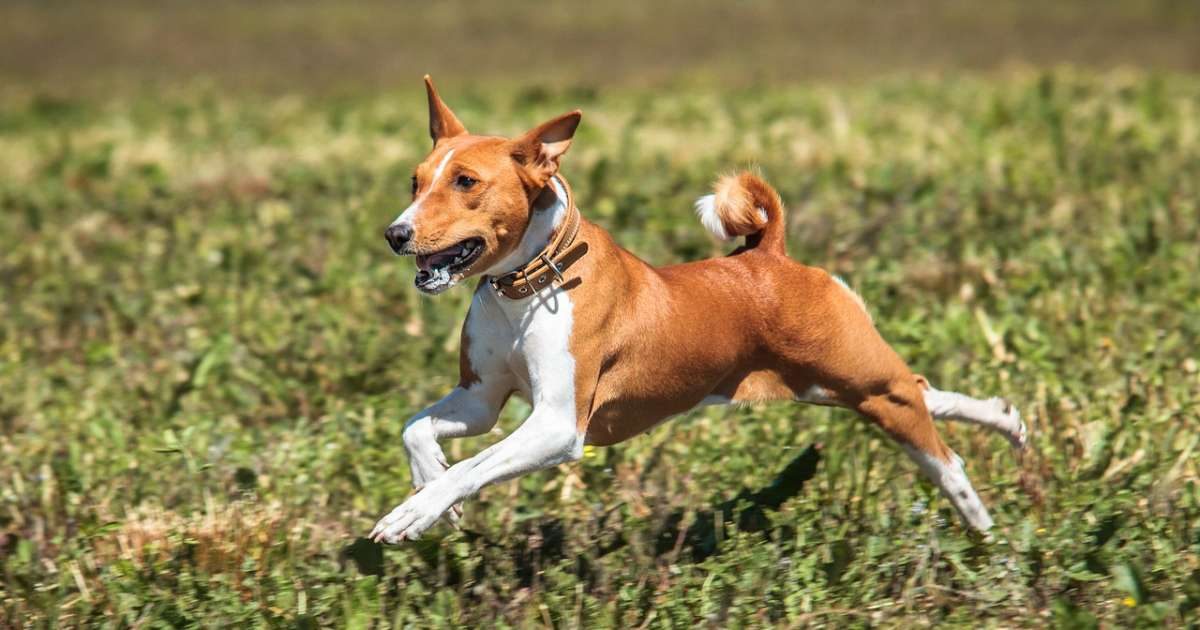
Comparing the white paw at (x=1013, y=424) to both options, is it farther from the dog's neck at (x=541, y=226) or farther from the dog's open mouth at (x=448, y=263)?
the dog's open mouth at (x=448, y=263)

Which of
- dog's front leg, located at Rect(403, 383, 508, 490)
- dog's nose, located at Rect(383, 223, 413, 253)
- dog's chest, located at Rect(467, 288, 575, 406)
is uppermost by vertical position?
dog's nose, located at Rect(383, 223, 413, 253)

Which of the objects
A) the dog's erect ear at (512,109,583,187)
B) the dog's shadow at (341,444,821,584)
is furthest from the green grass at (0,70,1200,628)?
the dog's erect ear at (512,109,583,187)

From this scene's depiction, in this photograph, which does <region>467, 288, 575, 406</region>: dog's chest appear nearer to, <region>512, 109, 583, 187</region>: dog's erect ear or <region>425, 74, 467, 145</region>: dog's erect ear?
<region>512, 109, 583, 187</region>: dog's erect ear

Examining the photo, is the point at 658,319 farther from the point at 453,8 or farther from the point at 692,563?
the point at 453,8

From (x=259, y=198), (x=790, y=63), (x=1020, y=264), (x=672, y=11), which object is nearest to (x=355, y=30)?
(x=672, y=11)

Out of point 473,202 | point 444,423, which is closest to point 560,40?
point 444,423

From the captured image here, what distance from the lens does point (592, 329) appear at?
5.04 metres

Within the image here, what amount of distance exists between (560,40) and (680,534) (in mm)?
22958

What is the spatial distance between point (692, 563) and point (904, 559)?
773 millimetres

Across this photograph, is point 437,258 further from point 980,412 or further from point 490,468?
point 980,412

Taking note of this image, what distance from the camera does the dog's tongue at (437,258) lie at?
4.79 metres

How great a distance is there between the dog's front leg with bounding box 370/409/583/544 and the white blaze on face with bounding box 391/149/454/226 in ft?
2.50

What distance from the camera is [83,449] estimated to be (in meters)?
6.75

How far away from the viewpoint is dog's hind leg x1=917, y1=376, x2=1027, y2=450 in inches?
236
